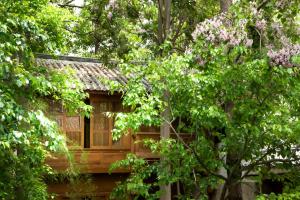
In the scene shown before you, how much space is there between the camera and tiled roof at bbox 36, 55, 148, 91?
13984 millimetres

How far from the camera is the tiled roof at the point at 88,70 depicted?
14.0 metres

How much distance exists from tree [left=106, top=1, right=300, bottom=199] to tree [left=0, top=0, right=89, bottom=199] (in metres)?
1.35

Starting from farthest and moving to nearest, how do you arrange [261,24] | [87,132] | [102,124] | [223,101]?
1. [87,132]
2. [102,124]
3. [261,24]
4. [223,101]

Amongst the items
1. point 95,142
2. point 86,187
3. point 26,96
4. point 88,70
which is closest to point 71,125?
point 95,142

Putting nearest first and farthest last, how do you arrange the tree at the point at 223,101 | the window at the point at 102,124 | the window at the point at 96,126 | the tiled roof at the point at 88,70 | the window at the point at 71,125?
the tree at the point at 223,101 < the window at the point at 71,125 < the window at the point at 96,126 < the tiled roof at the point at 88,70 < the window at the point at 102,124

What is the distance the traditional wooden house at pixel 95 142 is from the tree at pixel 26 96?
375 cm

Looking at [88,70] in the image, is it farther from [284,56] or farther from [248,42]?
[284,56]

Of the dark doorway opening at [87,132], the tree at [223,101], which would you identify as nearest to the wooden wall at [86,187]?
the dark doorway opening at [87,132]

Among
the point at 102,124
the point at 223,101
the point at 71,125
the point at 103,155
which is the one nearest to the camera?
the point at 223,101

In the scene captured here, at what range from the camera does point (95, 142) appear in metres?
14.3

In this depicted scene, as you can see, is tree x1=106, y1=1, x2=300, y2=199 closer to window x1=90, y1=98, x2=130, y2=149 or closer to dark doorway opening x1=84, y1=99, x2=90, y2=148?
window x1=90, y1=98, x2=130, y2=149

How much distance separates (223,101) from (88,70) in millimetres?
8523

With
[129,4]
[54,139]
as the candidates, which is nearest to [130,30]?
[129,4]

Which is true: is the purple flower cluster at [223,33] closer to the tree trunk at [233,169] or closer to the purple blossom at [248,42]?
the purple blossom at [248,42]
